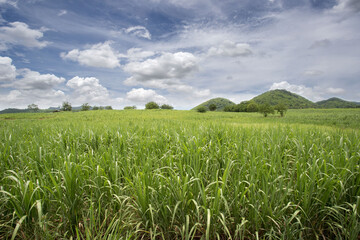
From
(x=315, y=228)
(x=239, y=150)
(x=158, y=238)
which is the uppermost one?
(x=239, y=150)

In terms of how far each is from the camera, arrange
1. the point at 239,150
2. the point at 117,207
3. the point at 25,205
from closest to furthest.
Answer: the point at 25,205, the point at 117,207, the point at 239,150

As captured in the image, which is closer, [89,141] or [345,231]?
[345,231]

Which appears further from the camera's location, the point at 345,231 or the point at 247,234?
the point at 247,234

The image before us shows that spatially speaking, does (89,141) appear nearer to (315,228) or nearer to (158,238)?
(158,238)

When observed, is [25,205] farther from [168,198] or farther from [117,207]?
[168,198]

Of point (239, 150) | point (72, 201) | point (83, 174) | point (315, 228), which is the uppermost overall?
point (239, 150)

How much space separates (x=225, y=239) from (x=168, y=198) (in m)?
0.95

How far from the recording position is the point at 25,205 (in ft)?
7.02

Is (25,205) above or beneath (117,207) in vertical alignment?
above

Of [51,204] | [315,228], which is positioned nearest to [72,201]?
[51,204]

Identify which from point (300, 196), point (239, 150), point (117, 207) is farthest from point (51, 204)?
point (300, 196)

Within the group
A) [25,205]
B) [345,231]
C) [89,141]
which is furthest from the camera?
[89,141]

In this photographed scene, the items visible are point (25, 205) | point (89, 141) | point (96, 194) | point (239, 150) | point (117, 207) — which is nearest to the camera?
point (25, 205)

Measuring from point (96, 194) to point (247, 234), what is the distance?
2305 millimetres
